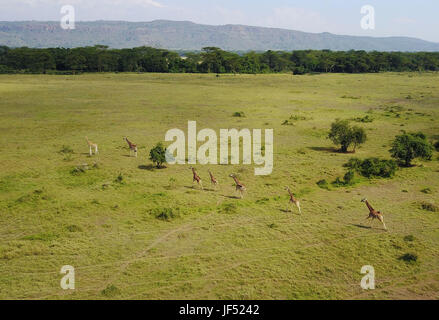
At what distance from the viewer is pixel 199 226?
13.3 m

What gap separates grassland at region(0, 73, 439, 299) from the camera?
1003 centimetres

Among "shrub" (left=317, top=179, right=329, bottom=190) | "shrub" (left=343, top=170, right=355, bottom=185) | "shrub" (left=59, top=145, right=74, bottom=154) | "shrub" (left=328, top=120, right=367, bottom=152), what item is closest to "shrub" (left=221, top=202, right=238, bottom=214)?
"shrub" (left=317, top=179, right=329, bottom=190)

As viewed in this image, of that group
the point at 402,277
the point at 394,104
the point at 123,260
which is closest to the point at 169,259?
the point at 123,260

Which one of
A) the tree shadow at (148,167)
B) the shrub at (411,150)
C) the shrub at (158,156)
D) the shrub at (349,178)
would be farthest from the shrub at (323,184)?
the tree shadow at (148,167)

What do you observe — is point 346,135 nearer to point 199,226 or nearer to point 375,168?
point 375,168

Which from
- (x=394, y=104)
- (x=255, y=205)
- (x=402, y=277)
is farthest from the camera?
(x=394, y=104)

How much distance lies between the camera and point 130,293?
9555 mm

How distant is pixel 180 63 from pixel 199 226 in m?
84.4

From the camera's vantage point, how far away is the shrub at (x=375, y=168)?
62.1 feet

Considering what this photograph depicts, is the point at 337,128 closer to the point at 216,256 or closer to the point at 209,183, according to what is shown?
the point at 209,183

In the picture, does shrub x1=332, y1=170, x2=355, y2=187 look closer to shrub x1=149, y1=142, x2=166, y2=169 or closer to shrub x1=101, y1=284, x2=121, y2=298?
shrub x1=149, y1=142, x2=166, y2=169

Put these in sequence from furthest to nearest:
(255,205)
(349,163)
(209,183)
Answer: (349,163), (209,183), (255,205)
